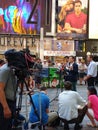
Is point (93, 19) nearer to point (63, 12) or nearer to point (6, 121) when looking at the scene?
point (63, 12)

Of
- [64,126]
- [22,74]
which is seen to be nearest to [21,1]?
[64,126]

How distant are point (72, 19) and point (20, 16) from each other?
4.92 metres

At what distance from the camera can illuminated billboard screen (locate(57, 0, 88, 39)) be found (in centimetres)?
4347

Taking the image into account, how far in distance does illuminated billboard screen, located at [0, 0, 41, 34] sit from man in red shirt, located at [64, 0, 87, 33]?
10.2 ft

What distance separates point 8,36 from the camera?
43719mm

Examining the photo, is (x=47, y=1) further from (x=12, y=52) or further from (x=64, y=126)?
(x=12, y=52)

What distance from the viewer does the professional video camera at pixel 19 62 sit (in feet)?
23.4

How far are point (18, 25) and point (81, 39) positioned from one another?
6129 millimetres

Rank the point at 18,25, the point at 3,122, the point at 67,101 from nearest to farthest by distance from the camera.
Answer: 1. the point at 3,122
2. the point at 67,101
3. the point at 18,25

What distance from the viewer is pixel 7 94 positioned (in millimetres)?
7070

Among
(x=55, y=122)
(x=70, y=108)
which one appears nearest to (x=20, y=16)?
(x=55, y=122)

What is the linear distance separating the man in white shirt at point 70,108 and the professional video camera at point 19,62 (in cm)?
298

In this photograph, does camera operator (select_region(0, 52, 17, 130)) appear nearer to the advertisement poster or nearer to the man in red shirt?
the advertisement poster

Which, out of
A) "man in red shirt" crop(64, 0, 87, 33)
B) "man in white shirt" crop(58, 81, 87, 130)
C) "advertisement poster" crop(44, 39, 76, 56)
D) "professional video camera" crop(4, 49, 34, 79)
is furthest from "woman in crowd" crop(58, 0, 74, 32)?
"professional video camera" crop(4, 49, 34, 79)
